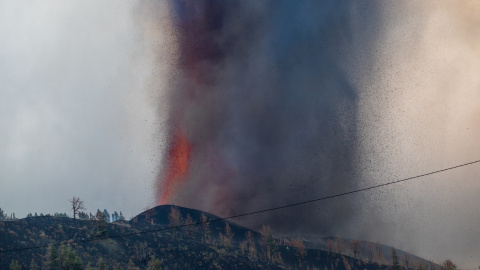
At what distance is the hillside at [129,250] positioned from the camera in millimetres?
66312

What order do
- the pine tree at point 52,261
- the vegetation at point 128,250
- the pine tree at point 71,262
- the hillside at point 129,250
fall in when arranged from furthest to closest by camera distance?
1. the hillside at point 129,250
2. the vegetation at point 128,250
3. the pine tree at point 52,261
4. the pine tree at point 71,262

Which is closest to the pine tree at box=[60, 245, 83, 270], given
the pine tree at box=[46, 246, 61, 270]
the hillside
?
the hillside

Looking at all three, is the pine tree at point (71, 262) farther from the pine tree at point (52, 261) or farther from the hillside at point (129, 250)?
the pine tree at point (52, 261)

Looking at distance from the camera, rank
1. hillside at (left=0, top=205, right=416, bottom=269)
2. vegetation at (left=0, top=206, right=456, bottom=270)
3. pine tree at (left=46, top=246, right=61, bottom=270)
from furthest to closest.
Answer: hillside at (left=0, top=205, right=416, bottom=269)
vegetation at (left=0, top=206, right=456, bottom=270)
pine tree at (left=46, top=246, right=61, bottom=270)

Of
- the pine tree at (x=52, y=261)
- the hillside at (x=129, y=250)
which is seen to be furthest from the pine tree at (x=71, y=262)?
the pine tree at (x=52, y=261)

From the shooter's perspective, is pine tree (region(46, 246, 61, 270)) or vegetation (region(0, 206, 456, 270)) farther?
vegetation (region(0, 206, 456, 270))

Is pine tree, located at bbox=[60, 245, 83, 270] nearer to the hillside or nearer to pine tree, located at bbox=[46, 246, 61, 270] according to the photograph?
the hillside

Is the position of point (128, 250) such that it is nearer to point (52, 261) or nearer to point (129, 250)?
point (129, 250)

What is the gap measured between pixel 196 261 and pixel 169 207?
60.6 metres

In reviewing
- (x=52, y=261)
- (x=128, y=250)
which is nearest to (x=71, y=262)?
(x=52, y=261)

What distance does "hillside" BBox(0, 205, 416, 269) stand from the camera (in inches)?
2611

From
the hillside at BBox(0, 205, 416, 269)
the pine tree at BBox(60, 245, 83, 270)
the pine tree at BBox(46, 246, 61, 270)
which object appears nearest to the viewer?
the pine tree at BBox(60, 245, 83, 270)

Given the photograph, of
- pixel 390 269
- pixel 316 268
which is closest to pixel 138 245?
pixel 316 268

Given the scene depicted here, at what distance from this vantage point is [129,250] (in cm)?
7994
